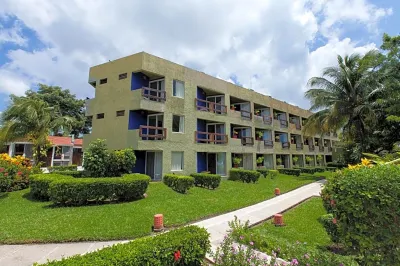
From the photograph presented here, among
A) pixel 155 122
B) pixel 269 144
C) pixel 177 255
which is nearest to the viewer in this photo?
pixel 177 255

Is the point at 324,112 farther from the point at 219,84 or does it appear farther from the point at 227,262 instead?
the point at 227,262

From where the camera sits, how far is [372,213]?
11.5 feet

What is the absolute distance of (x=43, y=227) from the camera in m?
7.70

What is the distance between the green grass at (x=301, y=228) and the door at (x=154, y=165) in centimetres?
986

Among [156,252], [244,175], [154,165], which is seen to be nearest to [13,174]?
[154,165]

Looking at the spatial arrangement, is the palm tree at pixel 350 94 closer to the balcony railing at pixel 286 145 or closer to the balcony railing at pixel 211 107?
the balcony railing at pixel 286 145

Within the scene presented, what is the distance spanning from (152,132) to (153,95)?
308 centimetres

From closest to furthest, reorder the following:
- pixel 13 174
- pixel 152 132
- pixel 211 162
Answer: pixel 13 174 → pixel 152 132 → pixel 211 162

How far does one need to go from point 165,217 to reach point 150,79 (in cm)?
1344

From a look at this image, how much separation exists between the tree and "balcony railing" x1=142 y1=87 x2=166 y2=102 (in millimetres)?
25783

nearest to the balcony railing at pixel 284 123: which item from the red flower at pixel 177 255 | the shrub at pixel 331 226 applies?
the shrub at pixel 331 226

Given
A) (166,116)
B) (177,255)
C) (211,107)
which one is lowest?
(177,255)

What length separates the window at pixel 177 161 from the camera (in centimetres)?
1797

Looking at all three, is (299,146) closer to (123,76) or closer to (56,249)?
(123,76)
